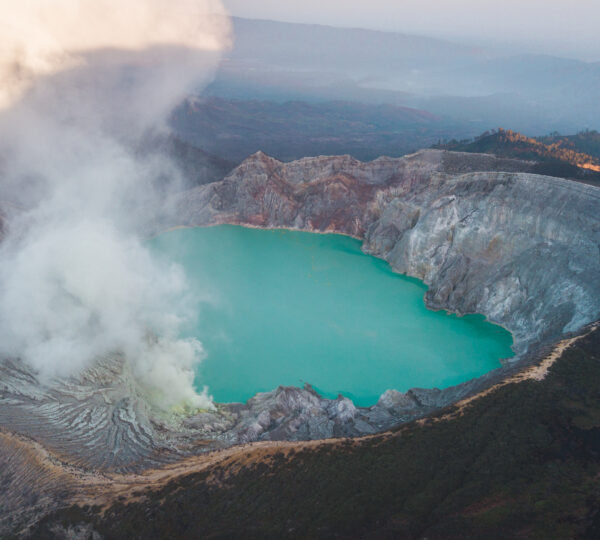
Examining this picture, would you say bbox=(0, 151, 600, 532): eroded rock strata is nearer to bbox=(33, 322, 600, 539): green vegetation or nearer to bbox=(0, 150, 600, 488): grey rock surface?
bbox=(0, 150, 600, 488): grey rock surface

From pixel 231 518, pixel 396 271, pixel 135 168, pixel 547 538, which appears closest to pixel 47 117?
pixel 135 168

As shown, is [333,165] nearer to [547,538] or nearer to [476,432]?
[476,432]

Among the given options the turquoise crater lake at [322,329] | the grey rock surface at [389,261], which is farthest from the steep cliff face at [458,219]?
the turquoise crater lake at [322,329]

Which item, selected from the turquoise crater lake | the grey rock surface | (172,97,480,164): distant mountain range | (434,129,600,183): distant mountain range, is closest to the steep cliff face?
the grey rock surface

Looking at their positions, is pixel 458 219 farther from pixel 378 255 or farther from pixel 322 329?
pixel 322 329

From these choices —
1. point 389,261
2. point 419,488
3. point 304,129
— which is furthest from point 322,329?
point 304,129

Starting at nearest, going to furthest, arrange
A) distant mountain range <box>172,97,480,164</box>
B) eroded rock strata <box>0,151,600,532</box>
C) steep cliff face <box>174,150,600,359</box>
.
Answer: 1. eroded rock strata <box>0,151,600,532</box>
2. steep cliff face <box>174,150,600,359</box>
3. distant mountain range <box>172,97,480,164</box>
